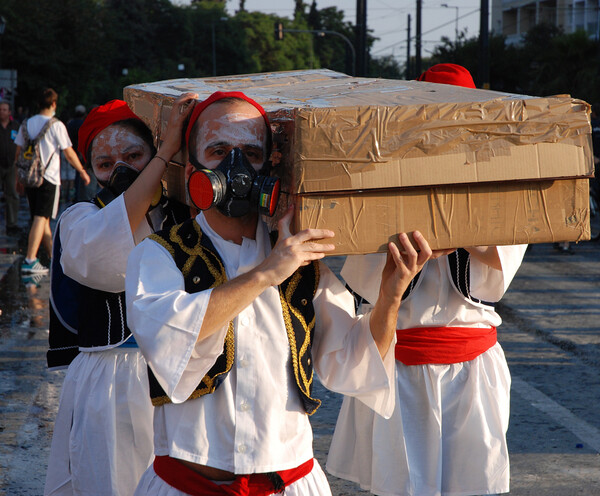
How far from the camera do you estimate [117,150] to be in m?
3.05

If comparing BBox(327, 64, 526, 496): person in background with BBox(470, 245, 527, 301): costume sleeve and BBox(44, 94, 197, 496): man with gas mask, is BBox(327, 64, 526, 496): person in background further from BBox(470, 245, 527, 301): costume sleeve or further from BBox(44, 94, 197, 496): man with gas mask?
BBox(44, 94, 197, 496): man with gas mask

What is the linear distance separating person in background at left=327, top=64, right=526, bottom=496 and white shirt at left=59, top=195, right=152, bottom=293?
0.86 meters

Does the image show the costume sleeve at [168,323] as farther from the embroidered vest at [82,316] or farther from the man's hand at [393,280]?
the embroidered vest at [82,316]

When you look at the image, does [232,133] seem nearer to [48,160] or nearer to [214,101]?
[214,101]

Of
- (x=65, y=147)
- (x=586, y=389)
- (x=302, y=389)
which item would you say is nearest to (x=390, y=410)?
(x=302, y=389)

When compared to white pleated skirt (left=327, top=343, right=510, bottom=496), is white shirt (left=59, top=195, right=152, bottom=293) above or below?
above

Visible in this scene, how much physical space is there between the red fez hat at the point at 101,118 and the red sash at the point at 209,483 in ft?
4.28

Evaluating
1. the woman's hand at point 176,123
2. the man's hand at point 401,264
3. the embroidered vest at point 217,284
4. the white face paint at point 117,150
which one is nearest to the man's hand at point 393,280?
the man's hand at point 401,264

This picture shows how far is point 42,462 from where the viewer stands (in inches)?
182

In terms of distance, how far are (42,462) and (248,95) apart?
2.94 metres

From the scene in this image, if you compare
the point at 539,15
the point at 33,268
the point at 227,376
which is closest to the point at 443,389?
the point at 227,376

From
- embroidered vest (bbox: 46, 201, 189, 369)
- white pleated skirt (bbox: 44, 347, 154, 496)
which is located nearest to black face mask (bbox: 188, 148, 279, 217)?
embroidered vest (bbox: 46, 201, 189, 369)

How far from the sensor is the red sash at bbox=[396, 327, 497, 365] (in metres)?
3.28

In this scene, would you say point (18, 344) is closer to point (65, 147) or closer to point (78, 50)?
point (65, 147)
